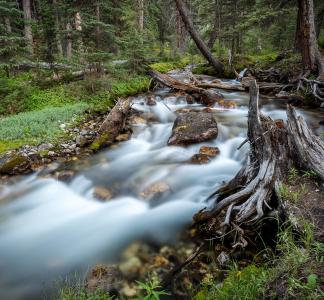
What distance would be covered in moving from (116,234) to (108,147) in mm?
3449

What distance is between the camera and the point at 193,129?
27.7 feet

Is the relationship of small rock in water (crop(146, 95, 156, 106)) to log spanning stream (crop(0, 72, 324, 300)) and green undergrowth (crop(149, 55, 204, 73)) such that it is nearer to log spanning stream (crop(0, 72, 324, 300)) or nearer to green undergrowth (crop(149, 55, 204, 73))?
log spanning stream (crop(0, 72, 324, 300))

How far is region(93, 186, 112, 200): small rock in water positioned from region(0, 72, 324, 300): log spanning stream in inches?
4.3

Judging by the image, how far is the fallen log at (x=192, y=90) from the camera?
11.6 metres

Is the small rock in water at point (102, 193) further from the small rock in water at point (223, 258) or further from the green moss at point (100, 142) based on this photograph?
the small rock in water at point (223, 258)

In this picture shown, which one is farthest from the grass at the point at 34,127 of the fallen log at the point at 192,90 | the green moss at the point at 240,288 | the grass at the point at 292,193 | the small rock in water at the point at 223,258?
the green moss at the point at 240,288

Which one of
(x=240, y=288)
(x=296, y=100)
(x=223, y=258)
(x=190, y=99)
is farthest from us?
(x=190, y=99)

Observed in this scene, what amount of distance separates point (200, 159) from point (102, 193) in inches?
96.4

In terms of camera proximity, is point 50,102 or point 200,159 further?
point 50,102

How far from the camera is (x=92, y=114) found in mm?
Result: 10094

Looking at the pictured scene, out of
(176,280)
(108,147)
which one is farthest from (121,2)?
(176,280)

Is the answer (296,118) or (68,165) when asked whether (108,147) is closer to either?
(68,165)

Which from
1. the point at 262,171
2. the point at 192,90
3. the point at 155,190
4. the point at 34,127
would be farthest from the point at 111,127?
the point at 262,171

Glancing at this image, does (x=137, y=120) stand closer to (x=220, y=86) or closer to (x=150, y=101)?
(x=150, y=101)
